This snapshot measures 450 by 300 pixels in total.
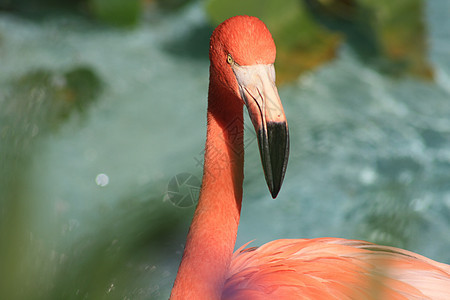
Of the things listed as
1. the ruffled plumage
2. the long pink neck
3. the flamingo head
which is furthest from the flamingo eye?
the ruffled plumage

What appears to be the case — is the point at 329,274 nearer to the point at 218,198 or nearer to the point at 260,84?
the point at 218,198

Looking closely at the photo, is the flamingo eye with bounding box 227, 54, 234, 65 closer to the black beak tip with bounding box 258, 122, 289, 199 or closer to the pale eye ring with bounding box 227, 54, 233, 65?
the pale eye ring with bounding box 227, 54, 233, 65

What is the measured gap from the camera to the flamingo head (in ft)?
4.43

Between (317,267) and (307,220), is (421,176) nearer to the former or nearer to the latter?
(307,220)

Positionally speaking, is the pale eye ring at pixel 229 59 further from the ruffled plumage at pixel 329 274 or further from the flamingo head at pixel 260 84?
the ruffled plumage at pixel 329 274

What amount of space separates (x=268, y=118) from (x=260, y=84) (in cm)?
10

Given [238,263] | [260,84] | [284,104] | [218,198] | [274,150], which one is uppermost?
[260,84]

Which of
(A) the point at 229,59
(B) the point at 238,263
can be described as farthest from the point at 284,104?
(A) the point at 229,59

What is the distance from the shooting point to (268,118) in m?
1.35

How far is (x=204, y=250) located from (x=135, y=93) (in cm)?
267

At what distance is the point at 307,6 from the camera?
470 centimetres

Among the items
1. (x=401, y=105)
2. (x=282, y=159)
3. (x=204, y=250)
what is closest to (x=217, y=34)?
(x=282, y=159)

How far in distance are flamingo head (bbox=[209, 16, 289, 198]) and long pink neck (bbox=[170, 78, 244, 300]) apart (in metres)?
0.16

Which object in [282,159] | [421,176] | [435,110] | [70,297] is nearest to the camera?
[70,297]
